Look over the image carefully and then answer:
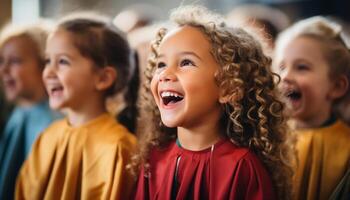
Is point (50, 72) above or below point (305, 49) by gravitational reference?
below

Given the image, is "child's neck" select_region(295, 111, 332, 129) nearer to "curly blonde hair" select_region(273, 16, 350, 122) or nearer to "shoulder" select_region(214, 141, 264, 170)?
"curly blonde hair" select_region(273, 16, 350, 122)

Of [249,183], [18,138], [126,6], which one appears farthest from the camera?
[126,6]

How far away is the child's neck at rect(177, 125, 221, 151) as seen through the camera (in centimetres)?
117

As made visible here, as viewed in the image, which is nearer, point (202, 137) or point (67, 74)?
point (202, 137)

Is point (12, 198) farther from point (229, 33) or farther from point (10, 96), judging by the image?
point (229, 33)

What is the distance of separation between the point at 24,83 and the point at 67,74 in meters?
0.51

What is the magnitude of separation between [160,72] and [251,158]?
1.02ft

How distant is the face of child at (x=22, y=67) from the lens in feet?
6.14

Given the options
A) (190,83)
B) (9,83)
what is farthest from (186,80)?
(9,83)

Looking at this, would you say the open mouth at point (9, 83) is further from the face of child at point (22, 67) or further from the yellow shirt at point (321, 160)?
the yellow shirt at point (321, 160)

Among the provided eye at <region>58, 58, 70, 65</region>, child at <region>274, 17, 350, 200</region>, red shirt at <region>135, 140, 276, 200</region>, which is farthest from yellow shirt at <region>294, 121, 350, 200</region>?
eye at <region>58, 58, 70, 65</region>

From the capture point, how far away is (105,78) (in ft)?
5.00

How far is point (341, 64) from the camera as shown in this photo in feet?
4.62

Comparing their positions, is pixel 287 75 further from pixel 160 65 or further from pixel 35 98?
pixel 35 98
